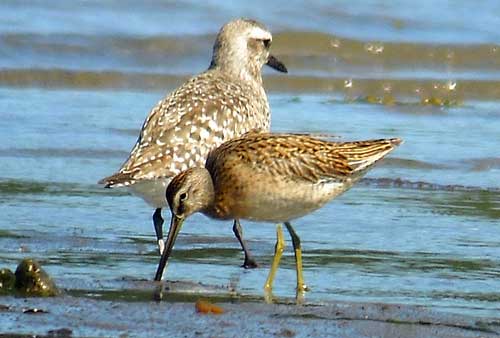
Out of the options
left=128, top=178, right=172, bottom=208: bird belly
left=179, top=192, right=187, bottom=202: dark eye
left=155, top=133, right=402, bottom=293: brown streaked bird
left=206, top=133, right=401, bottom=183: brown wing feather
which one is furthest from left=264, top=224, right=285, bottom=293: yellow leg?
left=128, top=178, right=172, bottom=208: bird belly

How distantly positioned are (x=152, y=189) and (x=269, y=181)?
34.9 inches

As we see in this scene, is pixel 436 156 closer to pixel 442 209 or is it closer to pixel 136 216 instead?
pixel 442 209

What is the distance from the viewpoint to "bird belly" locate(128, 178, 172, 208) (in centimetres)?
708

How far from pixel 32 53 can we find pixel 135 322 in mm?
8700

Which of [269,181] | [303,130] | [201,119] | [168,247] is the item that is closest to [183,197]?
[168,247]

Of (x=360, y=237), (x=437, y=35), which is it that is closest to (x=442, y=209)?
(x=360, y=237)

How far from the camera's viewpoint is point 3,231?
7367mm

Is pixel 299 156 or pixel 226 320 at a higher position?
pixel 299 156

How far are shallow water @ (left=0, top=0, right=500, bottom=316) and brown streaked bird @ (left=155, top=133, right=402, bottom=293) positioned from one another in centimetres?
30

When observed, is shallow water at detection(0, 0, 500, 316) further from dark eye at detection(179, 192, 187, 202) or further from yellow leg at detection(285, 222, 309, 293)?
dark eye at detection(179, 192, 187, 202)

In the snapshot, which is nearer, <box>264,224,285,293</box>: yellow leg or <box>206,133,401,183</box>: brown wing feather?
<box>264,224,285,293</box>: yellow leg

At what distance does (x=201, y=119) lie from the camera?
24.6ft

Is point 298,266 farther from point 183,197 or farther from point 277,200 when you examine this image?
point 183,197

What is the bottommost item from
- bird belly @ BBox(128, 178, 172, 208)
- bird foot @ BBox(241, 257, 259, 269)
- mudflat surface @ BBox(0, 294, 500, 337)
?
bird foot @ BBox(241, 257, 259, 269)
